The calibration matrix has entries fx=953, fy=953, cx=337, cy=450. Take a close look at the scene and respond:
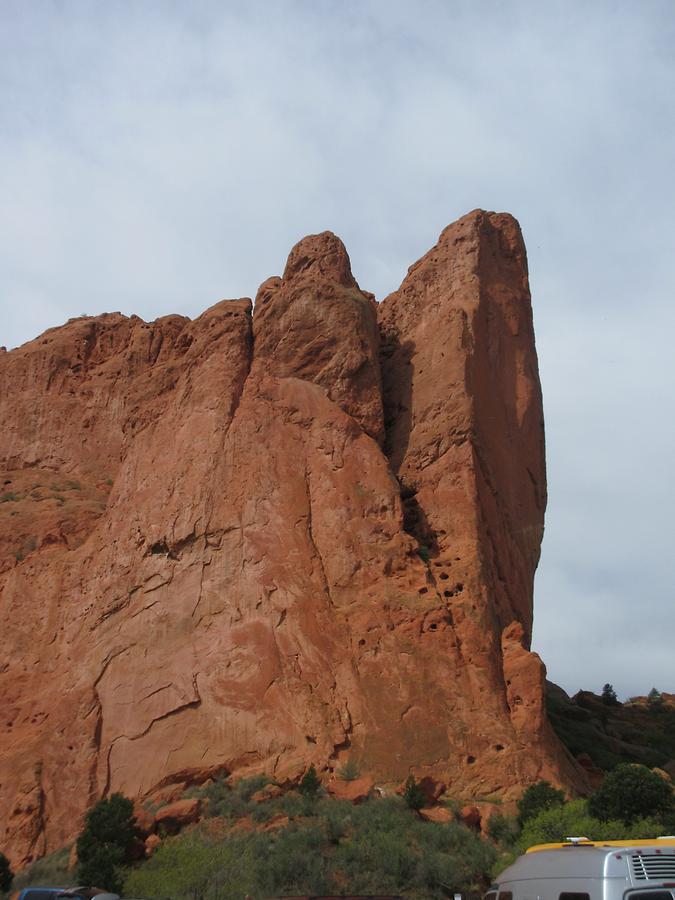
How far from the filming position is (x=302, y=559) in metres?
26.5

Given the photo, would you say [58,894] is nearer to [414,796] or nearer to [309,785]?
[309,785]

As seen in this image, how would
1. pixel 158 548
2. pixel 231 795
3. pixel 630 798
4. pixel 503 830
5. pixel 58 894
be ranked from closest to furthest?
pixel 58 894
pixel 630 798
pixel 503 830
pixel 231 795
pixel 158 548

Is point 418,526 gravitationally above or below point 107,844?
above

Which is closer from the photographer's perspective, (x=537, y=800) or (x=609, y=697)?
(x=537, y=800)

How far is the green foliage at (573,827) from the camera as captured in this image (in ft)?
61.4

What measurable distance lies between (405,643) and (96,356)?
77.3ft

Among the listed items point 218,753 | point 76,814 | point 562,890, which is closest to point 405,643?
point 218,753

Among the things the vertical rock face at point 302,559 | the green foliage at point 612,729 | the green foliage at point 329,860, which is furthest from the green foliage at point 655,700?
the green foliage at point 329,860

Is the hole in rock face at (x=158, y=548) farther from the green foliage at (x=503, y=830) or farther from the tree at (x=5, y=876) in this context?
the green foliage at (x=503, y=830)

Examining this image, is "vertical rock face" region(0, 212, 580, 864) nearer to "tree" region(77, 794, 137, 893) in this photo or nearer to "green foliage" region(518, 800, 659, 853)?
"green foliage" region(518, 800, 659, 853)

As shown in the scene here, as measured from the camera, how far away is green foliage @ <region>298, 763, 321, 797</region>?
2162 centimetres

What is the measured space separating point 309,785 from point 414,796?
8.23ft

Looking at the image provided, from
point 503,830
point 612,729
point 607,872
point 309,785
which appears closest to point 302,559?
point 309,785

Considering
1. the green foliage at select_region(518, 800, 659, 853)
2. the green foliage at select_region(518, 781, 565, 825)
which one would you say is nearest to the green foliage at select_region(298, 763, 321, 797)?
the green foliage at select_region(518, 781, 565, 825)
